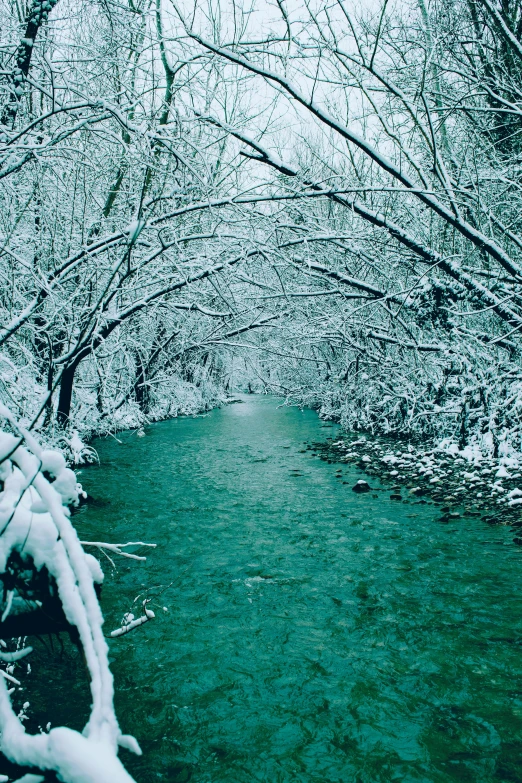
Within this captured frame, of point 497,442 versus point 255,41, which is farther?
point 497,442

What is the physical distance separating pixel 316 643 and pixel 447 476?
5970 millimetres

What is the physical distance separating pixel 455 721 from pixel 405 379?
10.8 meters

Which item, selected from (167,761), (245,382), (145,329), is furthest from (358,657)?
(245,382)

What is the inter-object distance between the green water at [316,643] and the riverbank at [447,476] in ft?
1.68

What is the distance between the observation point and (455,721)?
3328 mm

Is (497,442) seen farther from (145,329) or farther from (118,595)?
(145,329)

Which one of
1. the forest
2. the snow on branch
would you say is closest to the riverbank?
the forest

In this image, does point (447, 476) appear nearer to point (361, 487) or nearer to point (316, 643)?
point (361, 487)

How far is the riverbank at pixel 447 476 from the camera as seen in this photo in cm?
759

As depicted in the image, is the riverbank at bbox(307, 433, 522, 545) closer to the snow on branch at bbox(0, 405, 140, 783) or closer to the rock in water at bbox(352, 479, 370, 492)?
the rock in water at bbox(352, 479, 370, 492)

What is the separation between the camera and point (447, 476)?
31.0ft

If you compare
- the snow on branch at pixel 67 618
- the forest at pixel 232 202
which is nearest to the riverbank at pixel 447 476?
the forest at pixel 232 202

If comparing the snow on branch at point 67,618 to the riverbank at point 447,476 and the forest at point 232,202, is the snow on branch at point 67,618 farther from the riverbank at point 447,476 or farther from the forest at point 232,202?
the riverbank at point 447,476

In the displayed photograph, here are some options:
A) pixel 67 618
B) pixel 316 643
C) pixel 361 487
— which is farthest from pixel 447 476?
pixel 67 618
